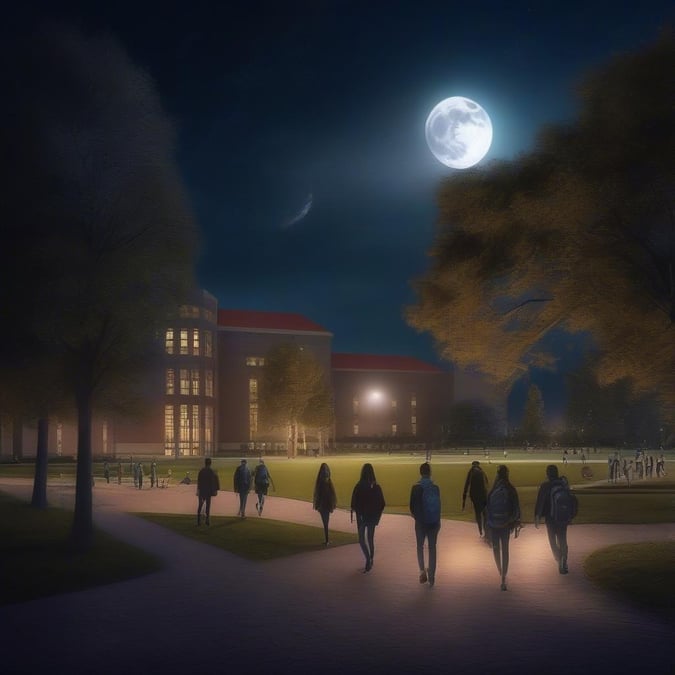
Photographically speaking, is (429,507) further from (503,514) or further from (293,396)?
(293,396)

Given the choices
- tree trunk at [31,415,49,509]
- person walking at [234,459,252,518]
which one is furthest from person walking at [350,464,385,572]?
tree trunk at [31,415,49,509]

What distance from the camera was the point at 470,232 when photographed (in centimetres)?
1770

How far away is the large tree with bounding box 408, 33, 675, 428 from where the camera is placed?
15125 millimetres

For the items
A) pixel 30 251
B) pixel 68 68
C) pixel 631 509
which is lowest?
pixel 631 509

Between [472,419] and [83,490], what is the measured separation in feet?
393

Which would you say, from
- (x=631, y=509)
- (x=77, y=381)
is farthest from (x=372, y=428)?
(x=77, y=381)

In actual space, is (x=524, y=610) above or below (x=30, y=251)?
below

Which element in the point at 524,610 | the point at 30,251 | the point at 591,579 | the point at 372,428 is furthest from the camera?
the point at 372,428

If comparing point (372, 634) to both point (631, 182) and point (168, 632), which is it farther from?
point (631, 182)

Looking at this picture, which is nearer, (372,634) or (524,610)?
(372,634)

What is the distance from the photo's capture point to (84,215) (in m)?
17.7

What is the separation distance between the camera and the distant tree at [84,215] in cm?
1695

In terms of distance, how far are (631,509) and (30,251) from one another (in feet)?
67.3

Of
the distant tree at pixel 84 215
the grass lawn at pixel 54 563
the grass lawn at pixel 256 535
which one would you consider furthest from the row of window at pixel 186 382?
the distant tree at pixel 84 215
